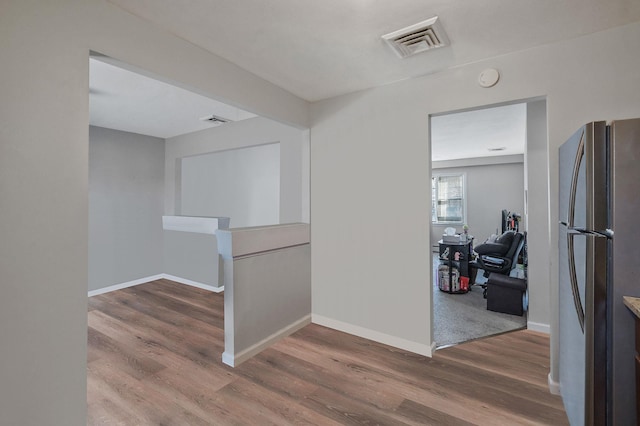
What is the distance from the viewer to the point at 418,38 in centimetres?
197

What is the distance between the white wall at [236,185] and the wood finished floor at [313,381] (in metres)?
2.89

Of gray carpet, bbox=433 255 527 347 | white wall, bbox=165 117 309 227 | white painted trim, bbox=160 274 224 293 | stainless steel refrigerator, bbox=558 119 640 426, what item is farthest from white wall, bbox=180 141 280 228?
stainless steel refrigerator, bbox=558 119 640 426

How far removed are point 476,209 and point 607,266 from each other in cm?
758

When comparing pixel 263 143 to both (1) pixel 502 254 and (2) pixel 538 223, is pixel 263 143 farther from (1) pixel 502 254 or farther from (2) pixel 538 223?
(1) pixel 502 254

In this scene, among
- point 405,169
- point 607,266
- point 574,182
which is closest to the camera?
point 607,266

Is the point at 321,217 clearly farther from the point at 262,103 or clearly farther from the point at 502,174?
the point at 502,174

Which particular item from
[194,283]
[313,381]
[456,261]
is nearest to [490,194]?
[456,261]

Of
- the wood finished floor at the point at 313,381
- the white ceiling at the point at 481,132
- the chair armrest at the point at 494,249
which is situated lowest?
the wood finished floor at the point at 313,381

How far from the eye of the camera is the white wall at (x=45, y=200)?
1328 mm

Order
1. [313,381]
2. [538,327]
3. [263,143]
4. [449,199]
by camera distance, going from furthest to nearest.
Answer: [449,199], [263,143], [538,327], [313,381]

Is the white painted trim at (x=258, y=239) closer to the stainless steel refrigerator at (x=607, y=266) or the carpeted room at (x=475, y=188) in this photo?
the carpeted room at (x=475, y=188)

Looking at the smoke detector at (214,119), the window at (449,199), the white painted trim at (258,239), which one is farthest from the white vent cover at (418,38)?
the window at (449,199)

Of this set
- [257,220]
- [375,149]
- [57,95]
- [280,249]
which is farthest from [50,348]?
[257,220]

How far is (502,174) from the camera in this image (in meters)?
7.85
